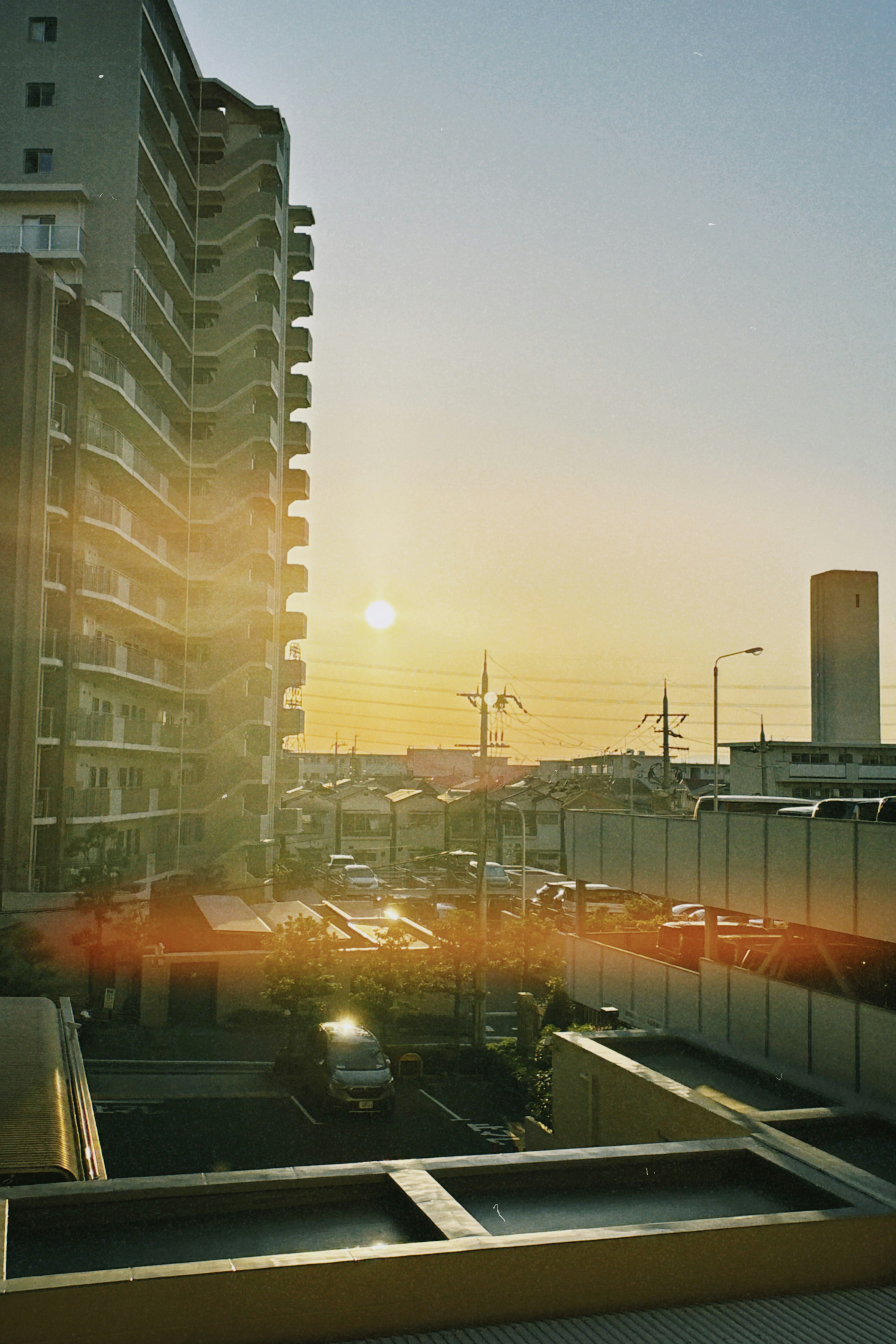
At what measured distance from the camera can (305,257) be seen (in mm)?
65625

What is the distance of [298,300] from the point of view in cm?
6450

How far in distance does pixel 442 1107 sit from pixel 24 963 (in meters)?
12.9

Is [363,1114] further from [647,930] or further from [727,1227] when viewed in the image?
[727,1227]

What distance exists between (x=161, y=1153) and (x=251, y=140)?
1971 inches

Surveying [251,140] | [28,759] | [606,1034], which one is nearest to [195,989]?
[28,759]

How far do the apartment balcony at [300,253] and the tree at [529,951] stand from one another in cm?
4326

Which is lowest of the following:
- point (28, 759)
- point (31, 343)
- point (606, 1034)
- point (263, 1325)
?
point (606, 1034)

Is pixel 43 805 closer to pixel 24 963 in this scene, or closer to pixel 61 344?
pixel 24 963

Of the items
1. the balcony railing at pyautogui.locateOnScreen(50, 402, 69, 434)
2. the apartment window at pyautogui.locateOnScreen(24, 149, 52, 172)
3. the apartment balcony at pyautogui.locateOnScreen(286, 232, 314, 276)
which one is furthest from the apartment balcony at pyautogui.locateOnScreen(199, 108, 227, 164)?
the balcony railing at pyautogui.locateOnScreen(50, 402, 69, 434)

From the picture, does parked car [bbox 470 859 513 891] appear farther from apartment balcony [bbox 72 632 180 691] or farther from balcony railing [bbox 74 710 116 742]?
balcony railing [bbox 74 710 116 742]

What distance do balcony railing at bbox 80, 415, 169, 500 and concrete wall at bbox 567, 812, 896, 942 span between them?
2441cm

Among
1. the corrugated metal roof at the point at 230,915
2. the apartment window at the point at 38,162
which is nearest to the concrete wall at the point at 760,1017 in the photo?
the corrugated metal roof at the point at 230,915

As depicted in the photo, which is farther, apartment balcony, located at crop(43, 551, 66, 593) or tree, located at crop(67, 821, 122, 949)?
apartment balcony, located at crop(43, 551, 66, 593)

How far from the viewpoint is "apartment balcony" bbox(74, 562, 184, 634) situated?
3944cm
